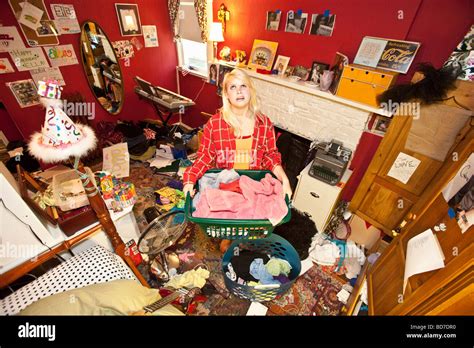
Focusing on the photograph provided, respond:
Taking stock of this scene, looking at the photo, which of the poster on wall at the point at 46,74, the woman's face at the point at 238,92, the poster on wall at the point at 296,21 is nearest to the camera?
the woman's face at the point at 238,92

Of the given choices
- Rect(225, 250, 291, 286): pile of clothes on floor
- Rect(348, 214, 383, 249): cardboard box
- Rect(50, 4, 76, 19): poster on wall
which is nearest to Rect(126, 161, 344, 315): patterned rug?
Rect(225, 250, 291, 286): pile of clothes on floor

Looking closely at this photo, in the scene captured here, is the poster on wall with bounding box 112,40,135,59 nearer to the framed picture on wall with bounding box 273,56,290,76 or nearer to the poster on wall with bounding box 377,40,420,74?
the framed picture on wall with bounding box 273,56,290,76

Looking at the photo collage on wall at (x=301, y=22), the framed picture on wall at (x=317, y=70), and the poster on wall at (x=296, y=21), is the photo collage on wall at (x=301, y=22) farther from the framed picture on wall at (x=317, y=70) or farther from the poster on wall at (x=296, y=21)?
the framed picture on wall at (x=317, y=70)

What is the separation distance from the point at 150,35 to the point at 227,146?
2.98 meters

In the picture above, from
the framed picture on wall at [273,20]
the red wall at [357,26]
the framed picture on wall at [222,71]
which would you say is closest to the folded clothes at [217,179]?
the red wall at [357,26]

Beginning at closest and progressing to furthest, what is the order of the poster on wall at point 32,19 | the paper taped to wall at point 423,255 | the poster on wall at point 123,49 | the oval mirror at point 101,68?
1. the paper taped to wall at point 423,255
2. the poster on wall at point 32,19
3. the oval mirror at point 101,68
4. the poster on wall at point 123,49

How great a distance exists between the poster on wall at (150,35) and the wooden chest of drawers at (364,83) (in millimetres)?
3074

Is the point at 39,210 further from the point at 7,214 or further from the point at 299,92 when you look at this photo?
the point at 299,92

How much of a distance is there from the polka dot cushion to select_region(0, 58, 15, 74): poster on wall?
257 centimetres

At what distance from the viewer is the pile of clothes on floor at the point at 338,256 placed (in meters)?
1.93

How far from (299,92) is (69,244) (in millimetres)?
2416

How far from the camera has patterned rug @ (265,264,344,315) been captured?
165 centimetres

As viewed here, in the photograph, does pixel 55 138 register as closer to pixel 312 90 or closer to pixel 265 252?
pixel 265 252

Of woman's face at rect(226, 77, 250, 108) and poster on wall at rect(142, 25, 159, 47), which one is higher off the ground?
poster on wall at rect(142, 25, 159, 47)
